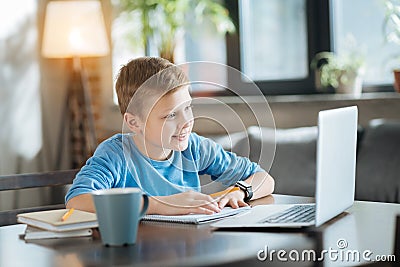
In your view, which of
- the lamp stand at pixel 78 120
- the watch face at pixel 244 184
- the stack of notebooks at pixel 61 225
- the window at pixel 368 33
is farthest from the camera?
the lamp stand at pixel 78 120

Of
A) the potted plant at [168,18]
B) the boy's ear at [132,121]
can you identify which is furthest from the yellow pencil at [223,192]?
the potted plant at [168,18]

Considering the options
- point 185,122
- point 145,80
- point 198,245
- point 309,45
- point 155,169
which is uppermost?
point 309,45

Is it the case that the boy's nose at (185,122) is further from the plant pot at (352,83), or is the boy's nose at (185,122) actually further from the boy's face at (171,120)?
the plant pot at (352,83)

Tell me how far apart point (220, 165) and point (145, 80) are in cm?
36

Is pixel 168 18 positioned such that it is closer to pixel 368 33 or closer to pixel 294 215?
pixel 368 33

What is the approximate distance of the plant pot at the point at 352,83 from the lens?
3984mm

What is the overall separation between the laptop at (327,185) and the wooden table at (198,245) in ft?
0.12

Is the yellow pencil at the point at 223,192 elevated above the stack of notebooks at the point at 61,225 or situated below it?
above

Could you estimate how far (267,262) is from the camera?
1332mm

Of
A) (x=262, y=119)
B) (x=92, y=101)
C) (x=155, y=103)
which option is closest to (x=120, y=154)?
(x=155, y=103)

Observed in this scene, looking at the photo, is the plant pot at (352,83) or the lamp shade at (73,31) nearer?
the plant pot at (352,83)

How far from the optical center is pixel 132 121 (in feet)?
6.30

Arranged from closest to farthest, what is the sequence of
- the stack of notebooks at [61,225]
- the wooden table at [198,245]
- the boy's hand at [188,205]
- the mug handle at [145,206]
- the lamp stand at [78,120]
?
1. the wooden table at [198,245]
2. the mug handle at [145,206]
3. the stack of notebooks at [61,225]
4. the boy's hand at [188,205]
5. the lamp stand at [78,120]

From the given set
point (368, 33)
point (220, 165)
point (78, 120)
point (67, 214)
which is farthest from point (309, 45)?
point (67, 214)
